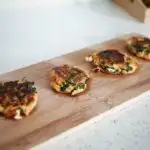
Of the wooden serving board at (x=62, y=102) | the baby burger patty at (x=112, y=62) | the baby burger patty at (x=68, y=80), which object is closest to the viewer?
the wooden serving board at (x=62, y=102)

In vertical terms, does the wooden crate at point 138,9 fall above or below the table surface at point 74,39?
above

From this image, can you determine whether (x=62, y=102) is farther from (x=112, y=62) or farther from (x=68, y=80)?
(x=112, y=62)

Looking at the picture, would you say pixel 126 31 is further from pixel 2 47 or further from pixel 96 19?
pixel 2 47

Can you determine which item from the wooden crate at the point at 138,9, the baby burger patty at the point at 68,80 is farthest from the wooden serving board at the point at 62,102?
the wooden crate at the point at 138,9

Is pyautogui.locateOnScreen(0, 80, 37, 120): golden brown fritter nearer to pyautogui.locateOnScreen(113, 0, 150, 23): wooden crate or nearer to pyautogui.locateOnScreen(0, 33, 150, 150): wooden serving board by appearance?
pyautogui.locateOnScreen(0, 33, 150, 150): wooden serving board

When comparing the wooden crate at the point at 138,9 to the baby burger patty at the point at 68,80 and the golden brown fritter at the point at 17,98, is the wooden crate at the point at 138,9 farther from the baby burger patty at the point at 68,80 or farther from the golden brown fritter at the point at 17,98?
the golden brown fritter at the point at 17,98

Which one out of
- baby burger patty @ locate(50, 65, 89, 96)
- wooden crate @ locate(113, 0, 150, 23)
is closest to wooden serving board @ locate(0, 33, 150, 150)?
baby burger patty @ locate(50, 65, 89, 96)

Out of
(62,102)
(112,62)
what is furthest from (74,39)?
(62,102)

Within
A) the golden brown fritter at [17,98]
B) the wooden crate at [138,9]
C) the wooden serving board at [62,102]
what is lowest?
the wooden serving board at [62,102]
